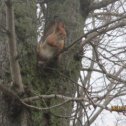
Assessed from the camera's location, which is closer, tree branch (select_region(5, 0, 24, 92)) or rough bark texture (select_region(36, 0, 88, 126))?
tree branch (select_region(5, 0, 24, 92))

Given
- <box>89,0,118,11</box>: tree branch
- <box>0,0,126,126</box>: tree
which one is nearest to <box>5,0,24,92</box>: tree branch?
<box>0,0,126,126</box>: tree

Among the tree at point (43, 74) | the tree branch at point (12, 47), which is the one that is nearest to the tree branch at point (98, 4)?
the tree at point (43, 74)

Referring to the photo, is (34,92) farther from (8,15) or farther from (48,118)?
(8,15)

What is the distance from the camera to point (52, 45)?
2848mm

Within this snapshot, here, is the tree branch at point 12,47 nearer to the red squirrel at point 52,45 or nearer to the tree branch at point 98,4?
the red squirrel at point 52,45

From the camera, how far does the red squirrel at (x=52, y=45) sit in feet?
9.33

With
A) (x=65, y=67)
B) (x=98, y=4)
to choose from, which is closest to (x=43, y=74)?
(x=65, y=67)

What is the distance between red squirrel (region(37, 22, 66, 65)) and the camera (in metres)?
2.84

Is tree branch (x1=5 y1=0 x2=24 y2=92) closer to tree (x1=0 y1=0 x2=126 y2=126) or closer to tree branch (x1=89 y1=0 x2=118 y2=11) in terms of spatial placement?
tree (x1=0 y1=0 x2=126 y2=126)

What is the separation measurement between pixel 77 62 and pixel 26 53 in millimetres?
488

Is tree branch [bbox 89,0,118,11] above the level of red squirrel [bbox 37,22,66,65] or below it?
above

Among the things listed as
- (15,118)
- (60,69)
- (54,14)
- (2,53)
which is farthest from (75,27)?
(15,118)

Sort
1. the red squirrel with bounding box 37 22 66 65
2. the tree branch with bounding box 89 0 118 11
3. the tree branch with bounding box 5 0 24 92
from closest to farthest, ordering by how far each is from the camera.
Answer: the tree branch with bounding box 5 0 24 92, the red squirrel with bounding box 37 22 66 65, the tree branch with bounding box 89 0 118 11

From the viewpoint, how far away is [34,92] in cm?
277
